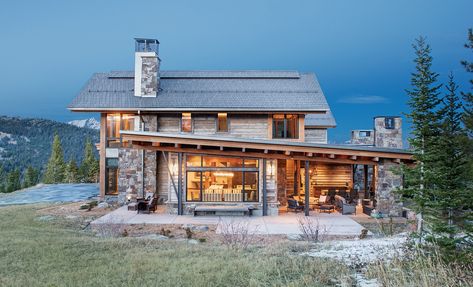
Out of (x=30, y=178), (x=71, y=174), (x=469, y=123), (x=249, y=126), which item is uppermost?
(x=249, y=126)

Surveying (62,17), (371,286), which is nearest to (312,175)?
(371,286)

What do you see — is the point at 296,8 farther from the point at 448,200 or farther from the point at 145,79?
the point at 448,200

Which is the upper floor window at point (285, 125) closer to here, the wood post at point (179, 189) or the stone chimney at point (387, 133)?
the wood post at point (179, 189)

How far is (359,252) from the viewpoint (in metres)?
7.67

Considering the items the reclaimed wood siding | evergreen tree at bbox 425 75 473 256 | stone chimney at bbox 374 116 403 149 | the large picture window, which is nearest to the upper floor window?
the reclaimed wood siding

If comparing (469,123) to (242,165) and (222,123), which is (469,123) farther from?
(222,123)

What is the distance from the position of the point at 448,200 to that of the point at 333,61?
182145 millimetres

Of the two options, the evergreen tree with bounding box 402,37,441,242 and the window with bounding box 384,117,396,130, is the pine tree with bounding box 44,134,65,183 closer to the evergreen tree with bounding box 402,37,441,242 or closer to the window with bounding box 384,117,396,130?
the window with bounding box 384,117,396,130

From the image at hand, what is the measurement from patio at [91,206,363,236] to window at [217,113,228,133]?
4995mm

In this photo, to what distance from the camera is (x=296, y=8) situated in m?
115

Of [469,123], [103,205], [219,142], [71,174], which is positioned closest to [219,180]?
[219,142]

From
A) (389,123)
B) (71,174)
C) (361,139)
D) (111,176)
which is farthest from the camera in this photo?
(71,174)

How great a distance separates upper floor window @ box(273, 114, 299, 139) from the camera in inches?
724

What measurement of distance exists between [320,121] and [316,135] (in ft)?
3.17
